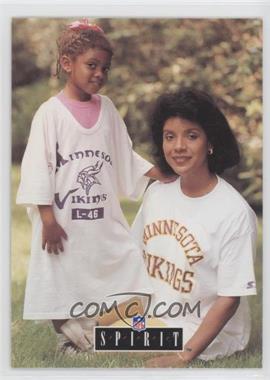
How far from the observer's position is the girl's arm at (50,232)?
290 cm

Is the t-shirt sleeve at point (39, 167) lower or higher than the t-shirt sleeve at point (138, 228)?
higher

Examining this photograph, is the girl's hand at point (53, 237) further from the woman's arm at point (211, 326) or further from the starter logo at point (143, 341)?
the woman's arm at point (211, 326)

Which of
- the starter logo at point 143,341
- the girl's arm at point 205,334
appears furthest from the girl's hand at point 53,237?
the girl's arm at point 205,334

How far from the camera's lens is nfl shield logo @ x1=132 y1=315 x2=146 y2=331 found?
9.66 ft

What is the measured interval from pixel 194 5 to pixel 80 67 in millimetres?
324

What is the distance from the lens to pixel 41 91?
2928 millimetres

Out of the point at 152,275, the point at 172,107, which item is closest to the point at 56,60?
the point at 172,107

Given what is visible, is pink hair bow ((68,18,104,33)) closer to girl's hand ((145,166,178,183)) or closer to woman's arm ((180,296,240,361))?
girl's hand ((145,166,178,183))

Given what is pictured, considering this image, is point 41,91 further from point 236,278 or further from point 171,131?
point 236,278

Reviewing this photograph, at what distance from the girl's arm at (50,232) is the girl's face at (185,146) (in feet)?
1.04

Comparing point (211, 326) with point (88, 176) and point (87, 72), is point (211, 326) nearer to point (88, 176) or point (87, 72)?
point (88, 176)

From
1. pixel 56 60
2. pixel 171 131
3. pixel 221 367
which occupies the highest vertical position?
pixel 56 60

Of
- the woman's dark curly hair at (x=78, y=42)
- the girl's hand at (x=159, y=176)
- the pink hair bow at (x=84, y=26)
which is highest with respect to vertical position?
the pink hair bow at (x=84, y=26)

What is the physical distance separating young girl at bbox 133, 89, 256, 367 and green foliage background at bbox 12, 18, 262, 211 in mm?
36
